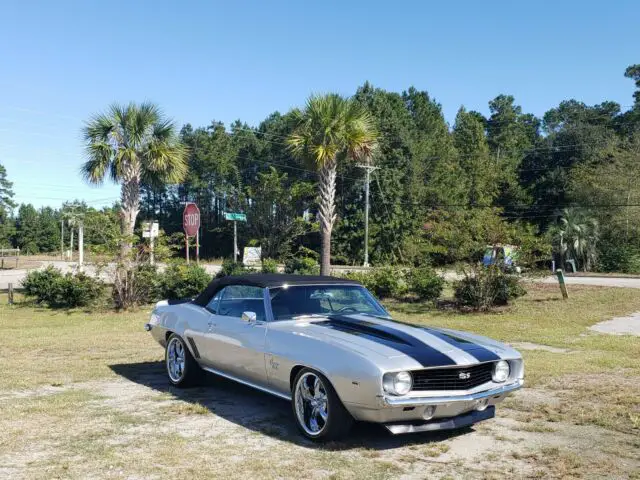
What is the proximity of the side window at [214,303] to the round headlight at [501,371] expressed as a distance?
9.98ft

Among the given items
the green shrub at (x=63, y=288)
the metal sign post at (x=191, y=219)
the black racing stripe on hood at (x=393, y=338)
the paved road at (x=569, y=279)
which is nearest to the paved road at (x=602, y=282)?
the paved road at (x=569, y=279)

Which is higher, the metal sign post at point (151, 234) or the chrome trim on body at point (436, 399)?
the metal sign post at point (151, 234)

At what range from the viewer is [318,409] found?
5.06m

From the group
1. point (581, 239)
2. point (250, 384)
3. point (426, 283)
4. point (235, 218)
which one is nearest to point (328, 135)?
point (426, 283)

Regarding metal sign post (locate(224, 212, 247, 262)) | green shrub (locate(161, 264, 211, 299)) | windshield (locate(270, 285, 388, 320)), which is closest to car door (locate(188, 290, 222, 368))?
windshield (locate(270, 285, 388, 320))

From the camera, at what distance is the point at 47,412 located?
6000mm

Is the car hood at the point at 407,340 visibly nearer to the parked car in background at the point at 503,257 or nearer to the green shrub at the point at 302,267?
the parked car in background at the point at 503,257

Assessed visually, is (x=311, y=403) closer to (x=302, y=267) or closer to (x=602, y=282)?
(x=302, y=267)

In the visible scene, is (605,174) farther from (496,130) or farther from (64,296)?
(496,130)

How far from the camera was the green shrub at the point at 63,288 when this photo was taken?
1781 centimetres

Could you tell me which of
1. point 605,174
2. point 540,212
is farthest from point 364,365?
point 540,212

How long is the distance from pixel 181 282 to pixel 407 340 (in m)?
14.0

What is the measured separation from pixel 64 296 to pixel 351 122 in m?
9.91

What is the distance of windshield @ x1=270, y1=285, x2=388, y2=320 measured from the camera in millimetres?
6043
